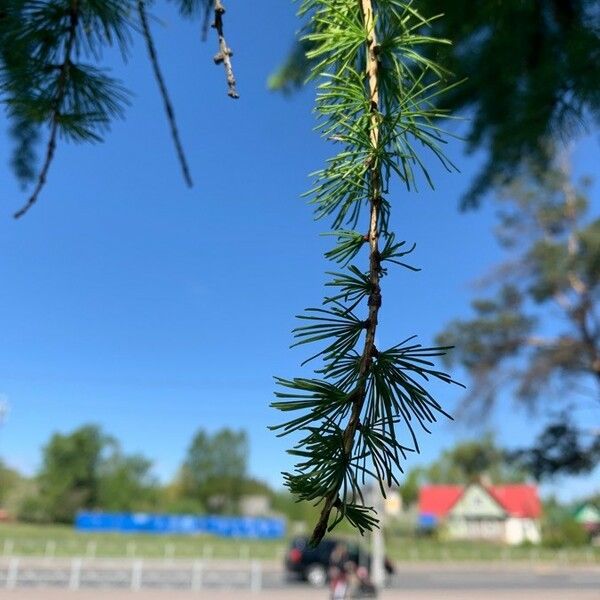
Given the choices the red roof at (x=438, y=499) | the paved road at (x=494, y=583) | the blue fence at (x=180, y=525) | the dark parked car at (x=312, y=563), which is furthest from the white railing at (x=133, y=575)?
the red roof at (x=438, y=499)

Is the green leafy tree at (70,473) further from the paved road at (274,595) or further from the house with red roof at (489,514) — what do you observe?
the paved road at (274,595)

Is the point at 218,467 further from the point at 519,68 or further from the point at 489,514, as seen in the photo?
the point at 519,68

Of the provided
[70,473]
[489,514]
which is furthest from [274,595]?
[70,473]

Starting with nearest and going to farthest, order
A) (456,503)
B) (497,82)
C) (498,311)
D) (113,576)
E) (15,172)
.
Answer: (15,172) → (497,82) → (498,311) → (113,576) → (456,503)

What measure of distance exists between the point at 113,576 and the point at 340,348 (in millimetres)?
16816

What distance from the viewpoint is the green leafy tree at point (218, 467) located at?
53.2 metres

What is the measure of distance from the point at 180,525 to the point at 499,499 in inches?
817

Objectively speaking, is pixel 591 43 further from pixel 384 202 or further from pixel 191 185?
pixel 384 202

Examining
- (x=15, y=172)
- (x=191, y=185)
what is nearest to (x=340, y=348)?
(x=191, y=185)

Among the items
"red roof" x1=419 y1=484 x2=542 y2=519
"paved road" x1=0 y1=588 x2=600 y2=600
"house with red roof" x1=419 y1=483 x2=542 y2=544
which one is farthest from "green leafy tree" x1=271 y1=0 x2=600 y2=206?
"red roof" x1=419 y1=484 x2=542 y2=519

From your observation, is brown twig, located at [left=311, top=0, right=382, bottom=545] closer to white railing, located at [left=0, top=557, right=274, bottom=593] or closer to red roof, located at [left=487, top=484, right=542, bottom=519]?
white railing, located at [left=0, top=557, right=274, bottom=593]

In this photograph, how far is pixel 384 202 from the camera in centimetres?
33

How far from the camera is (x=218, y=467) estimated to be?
54656mm

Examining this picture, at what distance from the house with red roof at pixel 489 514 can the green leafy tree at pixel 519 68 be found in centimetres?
3804
